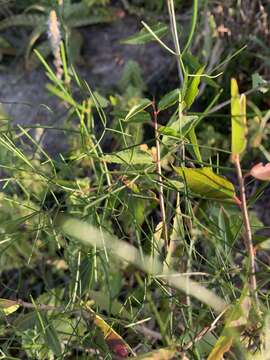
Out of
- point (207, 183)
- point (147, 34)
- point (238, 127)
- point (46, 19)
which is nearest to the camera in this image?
point (238, 127)

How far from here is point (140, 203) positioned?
1079 millimetres

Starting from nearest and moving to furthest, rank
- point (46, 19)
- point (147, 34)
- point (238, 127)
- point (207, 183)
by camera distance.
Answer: point (238, 127)
point (207, 183)
point (147, 34)
point (46, 19)

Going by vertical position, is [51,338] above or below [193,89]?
below

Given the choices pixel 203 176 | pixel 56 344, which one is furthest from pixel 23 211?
pixel 203 176

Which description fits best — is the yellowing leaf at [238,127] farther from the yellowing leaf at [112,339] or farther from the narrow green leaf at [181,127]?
the yellowing leaf at [112,339]

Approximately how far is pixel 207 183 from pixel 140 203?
23 cm

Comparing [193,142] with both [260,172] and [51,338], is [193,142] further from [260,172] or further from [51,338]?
[51,338]

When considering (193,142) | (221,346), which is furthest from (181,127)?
(221,346)

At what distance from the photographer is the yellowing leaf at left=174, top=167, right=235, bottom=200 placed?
2.81ft

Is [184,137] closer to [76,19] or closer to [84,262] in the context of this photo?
[84,262]

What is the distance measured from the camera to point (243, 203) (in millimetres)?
818

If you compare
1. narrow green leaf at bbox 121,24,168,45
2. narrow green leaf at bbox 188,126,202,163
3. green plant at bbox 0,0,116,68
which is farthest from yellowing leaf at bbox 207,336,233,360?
green plant at bbox 0,0,116,68

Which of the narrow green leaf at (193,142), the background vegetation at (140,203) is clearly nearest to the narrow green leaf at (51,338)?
the background vegetation at (140,203)

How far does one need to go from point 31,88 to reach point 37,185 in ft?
2.21
